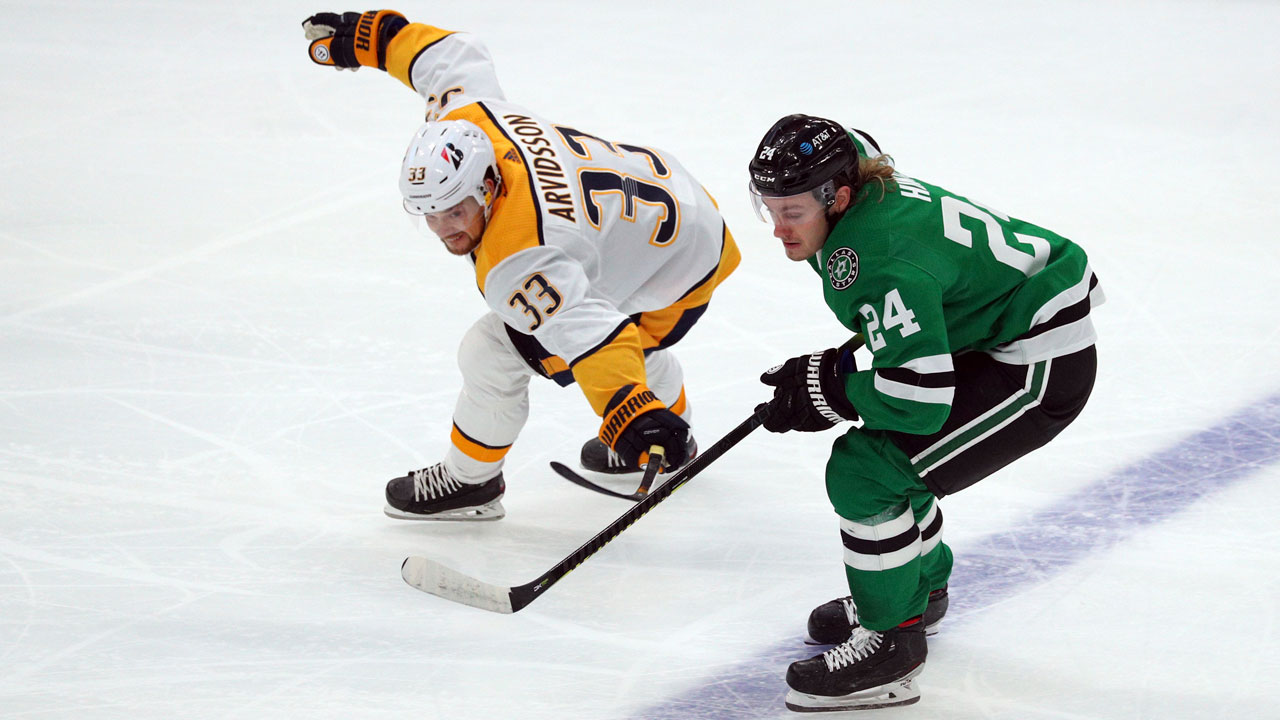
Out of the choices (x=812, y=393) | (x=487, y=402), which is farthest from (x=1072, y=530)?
(x=487, y=402)

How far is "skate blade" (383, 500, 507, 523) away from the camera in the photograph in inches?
128

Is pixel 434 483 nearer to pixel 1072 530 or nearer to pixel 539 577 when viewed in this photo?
pixel 539 577

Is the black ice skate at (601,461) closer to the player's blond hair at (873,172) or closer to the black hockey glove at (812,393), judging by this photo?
the black hockey glove at (812,393)

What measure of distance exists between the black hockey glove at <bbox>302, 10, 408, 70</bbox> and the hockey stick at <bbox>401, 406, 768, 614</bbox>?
4.46 feet

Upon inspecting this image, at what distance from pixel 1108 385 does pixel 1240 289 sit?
0.98 m

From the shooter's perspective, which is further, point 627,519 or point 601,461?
point 601,461

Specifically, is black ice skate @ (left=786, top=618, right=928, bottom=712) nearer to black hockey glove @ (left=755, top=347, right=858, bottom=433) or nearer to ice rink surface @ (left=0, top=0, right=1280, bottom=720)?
ice rink surface @ (left=0, top=0, right=1280, bottom=720)

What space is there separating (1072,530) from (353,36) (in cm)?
219

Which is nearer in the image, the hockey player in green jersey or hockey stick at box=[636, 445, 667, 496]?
the hockey player in green jersey

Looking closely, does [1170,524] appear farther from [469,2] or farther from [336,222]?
[469,2]

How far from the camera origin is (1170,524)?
3.11 meters

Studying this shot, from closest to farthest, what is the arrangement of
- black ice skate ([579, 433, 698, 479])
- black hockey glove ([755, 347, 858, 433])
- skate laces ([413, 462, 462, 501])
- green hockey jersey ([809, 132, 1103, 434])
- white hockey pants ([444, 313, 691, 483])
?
green hockey jersey ([809, 132, 1103, 434]), black hockey glove ([755, 347, 858, 433]), white hockey pants ([444, 313, 691, 483]), skate laces ([413, 462, 462, 501]), black ice skate ([579, 433, 698, 479])

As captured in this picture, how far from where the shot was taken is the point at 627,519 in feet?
8.49

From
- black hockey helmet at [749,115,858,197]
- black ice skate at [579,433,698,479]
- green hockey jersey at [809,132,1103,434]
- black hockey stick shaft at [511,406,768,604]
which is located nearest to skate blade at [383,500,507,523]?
black ice skate at [579,433,698,479]
